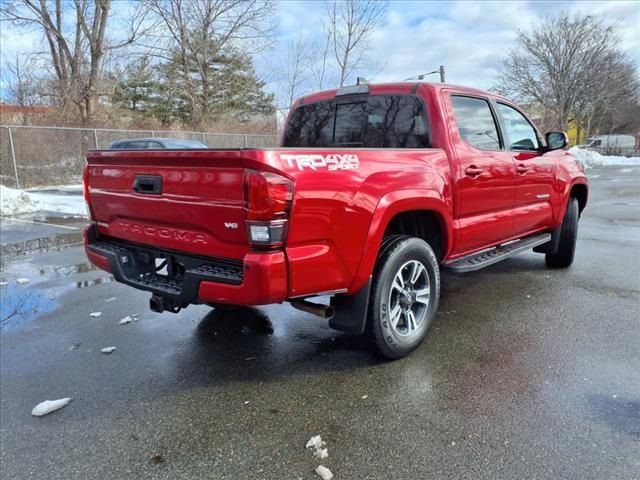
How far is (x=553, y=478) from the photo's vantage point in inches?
85.6

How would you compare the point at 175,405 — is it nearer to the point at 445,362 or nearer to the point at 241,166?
the point at 241,166

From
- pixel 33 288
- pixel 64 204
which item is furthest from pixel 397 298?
pixel 64 204

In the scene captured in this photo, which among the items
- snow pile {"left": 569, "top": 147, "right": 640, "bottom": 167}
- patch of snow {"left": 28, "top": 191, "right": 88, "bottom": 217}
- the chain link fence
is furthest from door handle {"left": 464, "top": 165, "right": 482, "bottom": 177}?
snow pile {"left": 569, "top": 147, "right": 640, "bottom": 167}

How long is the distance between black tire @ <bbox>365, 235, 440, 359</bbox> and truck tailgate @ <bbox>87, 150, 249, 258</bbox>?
1.03 m

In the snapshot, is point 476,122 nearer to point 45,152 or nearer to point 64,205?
point 64,205

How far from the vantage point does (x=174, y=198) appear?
290 centimetres

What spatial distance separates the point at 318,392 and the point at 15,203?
11.7 m

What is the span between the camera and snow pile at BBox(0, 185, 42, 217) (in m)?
11.3

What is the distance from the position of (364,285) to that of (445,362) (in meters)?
0.93

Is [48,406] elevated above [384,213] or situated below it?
below

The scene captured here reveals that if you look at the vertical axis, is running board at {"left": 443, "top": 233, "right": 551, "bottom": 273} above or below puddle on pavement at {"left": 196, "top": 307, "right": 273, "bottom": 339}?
above

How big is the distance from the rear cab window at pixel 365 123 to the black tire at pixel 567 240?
305 centimetres

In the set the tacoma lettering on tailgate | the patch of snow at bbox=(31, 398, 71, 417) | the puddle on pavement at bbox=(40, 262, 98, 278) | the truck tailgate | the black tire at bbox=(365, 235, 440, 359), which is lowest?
the patch of snow at bbox=(31, 398, 71, 417)

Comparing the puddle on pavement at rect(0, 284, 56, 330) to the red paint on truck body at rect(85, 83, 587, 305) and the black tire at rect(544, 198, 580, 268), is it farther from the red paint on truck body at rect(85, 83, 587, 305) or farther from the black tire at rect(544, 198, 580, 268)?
the black tire at rect(544, 198, 580, 268)
